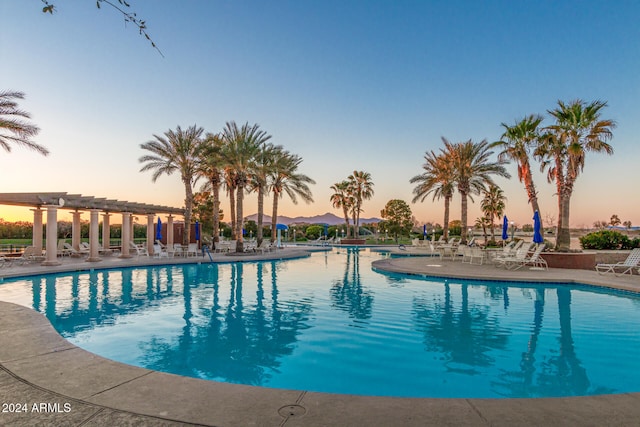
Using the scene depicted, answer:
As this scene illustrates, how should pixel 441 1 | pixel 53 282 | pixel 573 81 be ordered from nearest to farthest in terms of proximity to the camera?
pixel 53 282, pixel 441 1, pixel 573 81

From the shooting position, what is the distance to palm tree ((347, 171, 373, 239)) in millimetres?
42219

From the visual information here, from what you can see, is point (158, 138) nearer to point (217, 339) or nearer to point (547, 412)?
point (217, 339)

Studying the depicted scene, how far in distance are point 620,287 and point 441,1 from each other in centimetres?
1183

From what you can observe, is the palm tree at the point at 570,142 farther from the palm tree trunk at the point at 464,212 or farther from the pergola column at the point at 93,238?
the pergola column at the point at 93,238


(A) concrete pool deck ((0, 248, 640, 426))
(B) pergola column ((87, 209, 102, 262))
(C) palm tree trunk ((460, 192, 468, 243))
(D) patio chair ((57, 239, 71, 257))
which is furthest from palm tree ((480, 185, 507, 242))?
(A) concrete pool deck ((0, 248, 640, 426))

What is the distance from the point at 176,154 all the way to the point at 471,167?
68.2 ft

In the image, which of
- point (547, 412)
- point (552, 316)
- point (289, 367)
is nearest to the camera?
point (547, 412)

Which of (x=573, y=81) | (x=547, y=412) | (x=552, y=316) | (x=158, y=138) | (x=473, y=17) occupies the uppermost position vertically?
(x=473, y=17)

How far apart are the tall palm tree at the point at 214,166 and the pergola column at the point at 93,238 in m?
7.21

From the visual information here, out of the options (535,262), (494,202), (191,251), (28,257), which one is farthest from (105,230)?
(494,202)

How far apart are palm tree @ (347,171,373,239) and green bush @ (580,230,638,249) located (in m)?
24.3

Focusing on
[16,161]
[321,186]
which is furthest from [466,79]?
[321,186]

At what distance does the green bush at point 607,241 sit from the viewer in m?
20.0

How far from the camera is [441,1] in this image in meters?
13.9
